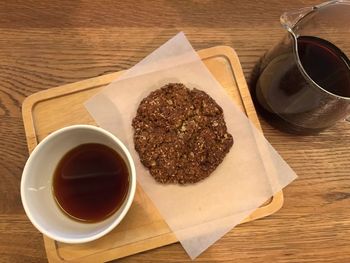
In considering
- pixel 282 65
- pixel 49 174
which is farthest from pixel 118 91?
pixel 282 65

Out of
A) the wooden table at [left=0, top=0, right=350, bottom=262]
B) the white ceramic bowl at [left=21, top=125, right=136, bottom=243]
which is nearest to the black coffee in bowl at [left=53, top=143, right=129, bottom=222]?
the white ceramic bowl at [left=21, top=125, right=136, bottom=243]

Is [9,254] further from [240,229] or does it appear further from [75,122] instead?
[240,229]

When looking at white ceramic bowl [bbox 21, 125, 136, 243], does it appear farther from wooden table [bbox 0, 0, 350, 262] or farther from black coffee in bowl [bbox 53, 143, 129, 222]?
wooden table [bbox 0, 0, 350, 262]

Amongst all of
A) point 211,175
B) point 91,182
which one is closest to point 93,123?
point 91,182

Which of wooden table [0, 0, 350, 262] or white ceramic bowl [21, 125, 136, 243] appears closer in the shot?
white ceramic bowl [21, 125, 136, 243]

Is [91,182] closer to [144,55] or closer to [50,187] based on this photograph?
[50,187]
